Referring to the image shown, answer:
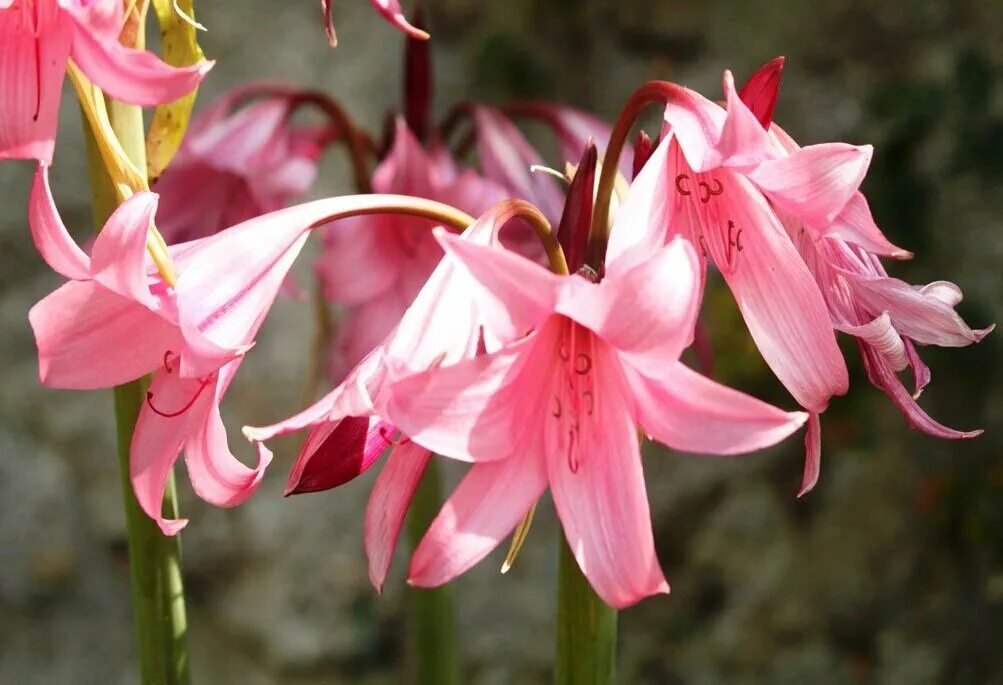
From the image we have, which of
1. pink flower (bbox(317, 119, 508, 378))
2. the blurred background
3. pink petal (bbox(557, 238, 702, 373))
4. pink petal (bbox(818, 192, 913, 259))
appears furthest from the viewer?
the blurred background

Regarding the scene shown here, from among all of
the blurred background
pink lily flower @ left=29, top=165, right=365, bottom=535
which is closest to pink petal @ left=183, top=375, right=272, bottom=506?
pink lily flower @ left=29, top=165, right=365, bottom=535

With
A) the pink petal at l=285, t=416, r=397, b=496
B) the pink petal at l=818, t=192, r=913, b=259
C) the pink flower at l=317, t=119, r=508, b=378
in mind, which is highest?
the pink petal at l=818, t=192, r=913, b=259

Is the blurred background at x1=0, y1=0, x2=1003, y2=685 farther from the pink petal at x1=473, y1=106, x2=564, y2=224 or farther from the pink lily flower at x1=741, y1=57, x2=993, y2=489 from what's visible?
the pink lily flower at x1=741, y1=57, x2=993, y2=489

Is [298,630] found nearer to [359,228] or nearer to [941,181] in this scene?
[359,228]

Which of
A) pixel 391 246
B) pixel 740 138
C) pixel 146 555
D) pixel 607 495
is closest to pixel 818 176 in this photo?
pixel 740 138

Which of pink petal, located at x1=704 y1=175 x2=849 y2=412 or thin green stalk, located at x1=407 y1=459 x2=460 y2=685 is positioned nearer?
pink petal, located at x1=704 y1=175 x2=849 y2=412

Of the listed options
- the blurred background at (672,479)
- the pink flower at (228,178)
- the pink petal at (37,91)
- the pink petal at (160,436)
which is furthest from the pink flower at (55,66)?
the blurred background at (672,479)
